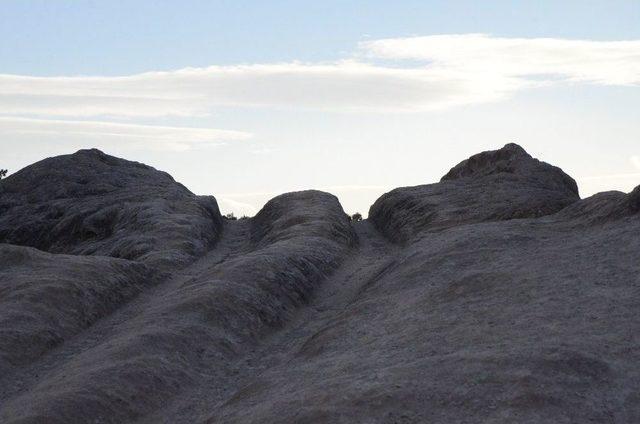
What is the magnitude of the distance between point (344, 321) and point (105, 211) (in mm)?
41528

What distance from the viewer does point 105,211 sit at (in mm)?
70750

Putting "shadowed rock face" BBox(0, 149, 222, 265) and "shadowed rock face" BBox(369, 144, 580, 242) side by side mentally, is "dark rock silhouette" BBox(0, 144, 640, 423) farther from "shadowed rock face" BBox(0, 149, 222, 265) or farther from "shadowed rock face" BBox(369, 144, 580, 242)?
"shadowed rock face" BBox(0, 149, 222, 265)

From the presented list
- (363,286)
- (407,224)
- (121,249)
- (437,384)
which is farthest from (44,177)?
(437,384)

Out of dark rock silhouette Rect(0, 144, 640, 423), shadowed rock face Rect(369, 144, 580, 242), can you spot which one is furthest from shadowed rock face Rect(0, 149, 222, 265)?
shadowed rock face Rect(369, 144, 580, 242)

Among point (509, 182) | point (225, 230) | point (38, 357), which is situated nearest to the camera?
point (38, 357)

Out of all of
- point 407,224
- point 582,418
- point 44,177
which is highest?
point 44,177

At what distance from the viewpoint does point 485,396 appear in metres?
21.1

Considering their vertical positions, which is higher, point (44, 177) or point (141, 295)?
point (44, 177)

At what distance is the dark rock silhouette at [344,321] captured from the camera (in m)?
22.1

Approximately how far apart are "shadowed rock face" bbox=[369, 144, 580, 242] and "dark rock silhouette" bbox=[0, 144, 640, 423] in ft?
1.10

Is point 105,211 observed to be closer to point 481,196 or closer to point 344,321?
point 481,196

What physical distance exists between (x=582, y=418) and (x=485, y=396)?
2501 millimetres

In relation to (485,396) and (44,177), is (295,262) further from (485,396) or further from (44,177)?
(44,177)

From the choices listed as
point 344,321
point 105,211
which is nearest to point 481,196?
point 344,321
